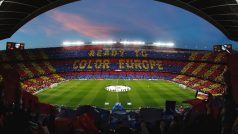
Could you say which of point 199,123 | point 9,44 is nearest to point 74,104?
point 199,123

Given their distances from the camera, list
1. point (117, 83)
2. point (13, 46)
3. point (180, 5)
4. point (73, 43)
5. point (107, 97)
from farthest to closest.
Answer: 1. point (73, 43)
2. point (13, 46)
3. point (117, 83)
4. point (107, 97)
5. point (180, 5)

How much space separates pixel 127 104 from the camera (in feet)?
123

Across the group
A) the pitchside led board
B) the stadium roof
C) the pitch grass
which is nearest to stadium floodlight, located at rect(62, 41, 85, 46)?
the pitchside led board

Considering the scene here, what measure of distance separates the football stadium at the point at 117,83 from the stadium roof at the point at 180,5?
0.43 feet

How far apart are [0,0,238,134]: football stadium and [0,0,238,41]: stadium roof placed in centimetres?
13

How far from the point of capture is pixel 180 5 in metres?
32.3

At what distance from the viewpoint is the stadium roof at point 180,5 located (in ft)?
86.2

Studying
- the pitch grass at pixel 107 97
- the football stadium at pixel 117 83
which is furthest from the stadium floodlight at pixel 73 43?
the pitch grass at pixel 107 97

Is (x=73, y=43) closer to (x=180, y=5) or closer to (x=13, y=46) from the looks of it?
(x=13, y=46)

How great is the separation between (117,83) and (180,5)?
31800 mm

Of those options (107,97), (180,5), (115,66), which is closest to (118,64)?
(115,66)

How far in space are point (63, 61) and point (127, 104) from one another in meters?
48.1

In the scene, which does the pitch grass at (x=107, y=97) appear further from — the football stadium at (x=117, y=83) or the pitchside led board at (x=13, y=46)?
the pitchside led board at (x=13, y=46)

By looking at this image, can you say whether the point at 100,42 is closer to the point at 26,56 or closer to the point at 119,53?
the point at 119,53
